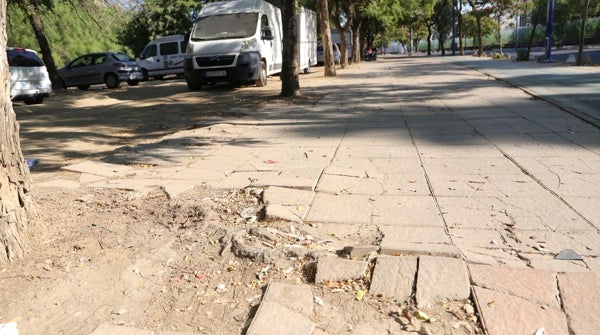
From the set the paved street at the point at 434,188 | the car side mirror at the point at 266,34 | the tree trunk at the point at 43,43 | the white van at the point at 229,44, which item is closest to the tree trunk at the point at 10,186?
the paved street at the point at 434,188

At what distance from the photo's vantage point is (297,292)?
2.76 metres

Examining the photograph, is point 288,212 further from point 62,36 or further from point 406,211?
point 62,36

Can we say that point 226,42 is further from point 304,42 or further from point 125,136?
point 304,42

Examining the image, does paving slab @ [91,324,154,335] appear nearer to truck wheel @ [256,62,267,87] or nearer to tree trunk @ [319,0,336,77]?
truck wheel @ [256,62,267,87]

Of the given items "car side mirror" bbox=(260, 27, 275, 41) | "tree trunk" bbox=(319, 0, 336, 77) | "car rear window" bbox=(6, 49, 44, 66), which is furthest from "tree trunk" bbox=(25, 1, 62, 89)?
"tree trunk" bbox=(319, 0, 336, 77)

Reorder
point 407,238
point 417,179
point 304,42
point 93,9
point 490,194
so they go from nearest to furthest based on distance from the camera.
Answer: point 407,238, point 490,194, point 417,179, point 93,9, point 304,42

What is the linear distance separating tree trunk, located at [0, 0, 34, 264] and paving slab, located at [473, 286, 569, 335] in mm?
2895

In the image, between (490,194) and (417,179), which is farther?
(417,179)

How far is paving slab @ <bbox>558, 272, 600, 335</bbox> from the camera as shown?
239cm

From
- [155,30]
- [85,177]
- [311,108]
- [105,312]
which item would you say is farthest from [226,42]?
[155,30]

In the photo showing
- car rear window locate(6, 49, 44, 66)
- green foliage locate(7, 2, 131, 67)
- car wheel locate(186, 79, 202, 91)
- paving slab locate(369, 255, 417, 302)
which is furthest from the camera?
green foliage locate(7, 2, 131, 67)

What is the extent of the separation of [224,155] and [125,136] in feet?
12.0

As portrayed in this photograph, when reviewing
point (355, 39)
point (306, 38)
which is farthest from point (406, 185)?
point (355, 39)

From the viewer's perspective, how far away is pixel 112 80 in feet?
68.5
